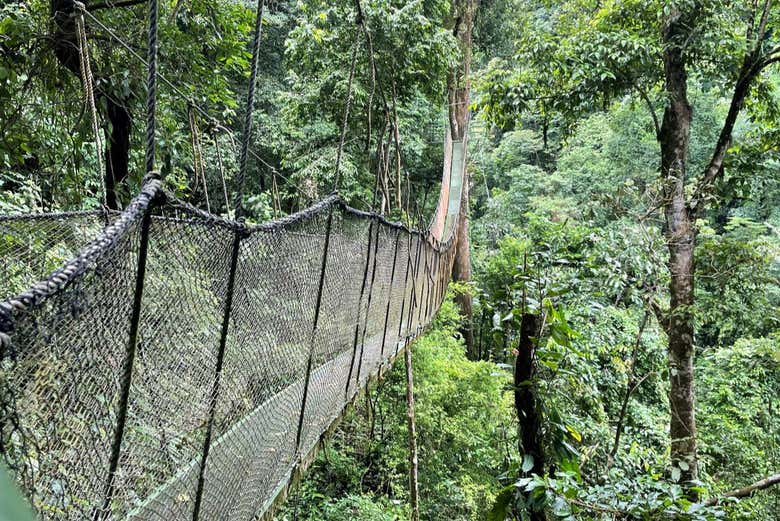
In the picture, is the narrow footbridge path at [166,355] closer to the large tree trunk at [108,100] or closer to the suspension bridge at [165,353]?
the suspension bridge at [165,353]

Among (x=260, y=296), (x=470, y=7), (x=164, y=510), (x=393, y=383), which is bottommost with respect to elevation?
(x=393, y=383)

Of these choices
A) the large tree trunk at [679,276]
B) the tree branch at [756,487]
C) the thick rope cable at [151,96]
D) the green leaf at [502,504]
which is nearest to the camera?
the thick rope cable at [151,96]

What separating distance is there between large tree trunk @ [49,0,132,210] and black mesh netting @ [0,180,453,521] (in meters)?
0.95

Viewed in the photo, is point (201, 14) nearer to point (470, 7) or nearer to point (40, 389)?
point (40, 389)

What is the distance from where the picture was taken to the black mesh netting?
1.90 ft

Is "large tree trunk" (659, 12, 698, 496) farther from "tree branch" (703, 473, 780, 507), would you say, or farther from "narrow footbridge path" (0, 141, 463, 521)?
"narrow footbridge path" (0, 141, 463, 521)

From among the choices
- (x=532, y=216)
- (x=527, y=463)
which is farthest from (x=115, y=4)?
(x=532, y=216)

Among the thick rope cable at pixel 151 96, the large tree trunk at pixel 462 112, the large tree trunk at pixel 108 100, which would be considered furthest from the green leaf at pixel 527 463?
the large tree trunk at pixel 462 112

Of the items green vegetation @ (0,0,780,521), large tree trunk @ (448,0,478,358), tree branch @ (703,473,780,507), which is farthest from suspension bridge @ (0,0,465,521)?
large tree trunk @ (448,0,478,358)

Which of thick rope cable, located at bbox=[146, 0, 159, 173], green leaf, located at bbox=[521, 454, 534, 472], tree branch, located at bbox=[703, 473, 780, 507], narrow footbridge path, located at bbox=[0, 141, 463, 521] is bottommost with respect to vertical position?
tree branch, located at bbox=[703, 473, 780, 507]

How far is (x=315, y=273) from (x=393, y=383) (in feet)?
14.0

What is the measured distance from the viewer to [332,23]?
4531 millimetres

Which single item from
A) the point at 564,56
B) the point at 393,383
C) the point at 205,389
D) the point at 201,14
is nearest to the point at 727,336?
the point at 393,383

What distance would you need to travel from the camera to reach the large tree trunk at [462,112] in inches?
271
